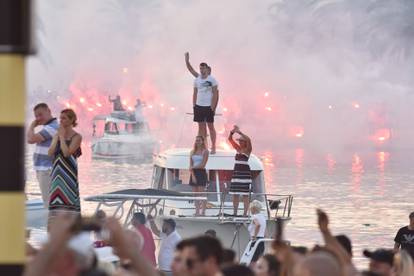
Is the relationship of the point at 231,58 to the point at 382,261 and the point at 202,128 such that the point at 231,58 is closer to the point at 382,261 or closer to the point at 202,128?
the point at 202,128

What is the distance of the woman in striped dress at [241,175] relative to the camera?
18.0 meters

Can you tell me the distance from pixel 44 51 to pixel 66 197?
29.5m

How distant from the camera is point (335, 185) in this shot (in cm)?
4662

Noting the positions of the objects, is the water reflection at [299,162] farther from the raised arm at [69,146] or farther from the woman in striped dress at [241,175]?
the raised arm at [69,146]

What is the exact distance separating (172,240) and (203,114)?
15.2ft

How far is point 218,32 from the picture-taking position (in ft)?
136

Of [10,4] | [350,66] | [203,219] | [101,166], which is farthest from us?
[101,166]

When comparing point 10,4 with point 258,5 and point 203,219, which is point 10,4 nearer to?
point 203,219

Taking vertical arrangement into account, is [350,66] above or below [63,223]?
above

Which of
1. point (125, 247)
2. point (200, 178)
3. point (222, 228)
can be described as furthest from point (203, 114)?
point (125, 247)

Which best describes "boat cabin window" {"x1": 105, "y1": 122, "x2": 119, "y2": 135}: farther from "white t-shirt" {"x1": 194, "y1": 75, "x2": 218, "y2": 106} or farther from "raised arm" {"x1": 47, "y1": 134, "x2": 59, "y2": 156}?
"raised arm" {"x1": 47, "y1": 134, "x2": 59, "y2": 156}

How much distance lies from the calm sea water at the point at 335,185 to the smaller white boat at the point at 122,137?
0.61m

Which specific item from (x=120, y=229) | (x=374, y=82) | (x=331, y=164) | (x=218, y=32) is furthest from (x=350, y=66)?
(x=120, y=229)

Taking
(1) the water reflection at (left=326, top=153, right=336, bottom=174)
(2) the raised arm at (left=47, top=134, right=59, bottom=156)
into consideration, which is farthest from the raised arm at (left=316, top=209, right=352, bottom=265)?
(1) the water reflection at (left=326, top=153, right=336, bottom=174)
